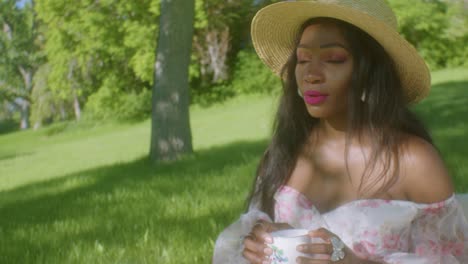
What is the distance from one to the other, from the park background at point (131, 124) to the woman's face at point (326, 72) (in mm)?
950

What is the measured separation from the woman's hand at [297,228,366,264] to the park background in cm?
138

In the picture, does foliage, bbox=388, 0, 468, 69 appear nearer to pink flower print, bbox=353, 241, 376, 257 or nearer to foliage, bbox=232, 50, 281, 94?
foliage, bbox=232, 50, 281, 94

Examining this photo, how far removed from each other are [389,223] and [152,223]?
9.76 feet

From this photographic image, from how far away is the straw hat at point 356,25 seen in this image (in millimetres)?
2389

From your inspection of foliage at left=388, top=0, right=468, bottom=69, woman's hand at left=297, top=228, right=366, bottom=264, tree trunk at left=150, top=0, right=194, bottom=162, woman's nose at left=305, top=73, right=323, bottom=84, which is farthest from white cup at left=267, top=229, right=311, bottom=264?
foliage at left=388, top=0, right=468, bottom=69

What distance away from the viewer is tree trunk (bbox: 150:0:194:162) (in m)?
9.62

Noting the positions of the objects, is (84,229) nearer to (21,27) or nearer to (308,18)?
(308,18)

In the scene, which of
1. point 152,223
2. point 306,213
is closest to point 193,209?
point 152,223

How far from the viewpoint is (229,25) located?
1377 inches

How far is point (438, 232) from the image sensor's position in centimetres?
234

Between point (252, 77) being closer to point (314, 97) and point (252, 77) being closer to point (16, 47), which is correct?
point (16, 47)

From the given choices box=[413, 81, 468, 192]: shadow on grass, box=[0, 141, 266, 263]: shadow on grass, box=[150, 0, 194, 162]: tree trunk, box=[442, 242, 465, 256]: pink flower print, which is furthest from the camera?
box=[150, 0, 194, 162]: tree trunk

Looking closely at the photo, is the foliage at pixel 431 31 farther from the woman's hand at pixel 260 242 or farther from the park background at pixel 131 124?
the woman's hand at pixel 260 242

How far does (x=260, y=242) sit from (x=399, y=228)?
52cm
